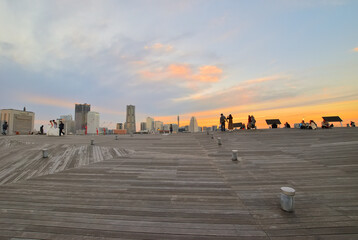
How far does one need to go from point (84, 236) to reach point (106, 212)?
833 mm

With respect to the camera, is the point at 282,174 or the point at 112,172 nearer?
the point at 282,174

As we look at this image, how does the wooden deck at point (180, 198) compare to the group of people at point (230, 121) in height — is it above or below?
below

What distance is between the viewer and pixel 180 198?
4.65m

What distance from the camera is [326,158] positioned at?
793 centimetres

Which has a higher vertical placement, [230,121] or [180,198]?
[230,121]

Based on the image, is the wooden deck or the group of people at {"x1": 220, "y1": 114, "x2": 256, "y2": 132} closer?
the wooden deck

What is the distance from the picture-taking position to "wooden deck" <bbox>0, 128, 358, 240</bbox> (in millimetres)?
3298

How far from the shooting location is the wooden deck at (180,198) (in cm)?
330

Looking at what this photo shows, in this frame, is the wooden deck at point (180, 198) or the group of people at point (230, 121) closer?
the wooden deck at point (180, 198)

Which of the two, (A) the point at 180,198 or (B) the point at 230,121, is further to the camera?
(B) the point at 230,121

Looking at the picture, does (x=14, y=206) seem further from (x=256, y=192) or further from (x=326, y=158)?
(x=326, y=158)

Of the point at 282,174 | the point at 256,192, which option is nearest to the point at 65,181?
the point at 256,192

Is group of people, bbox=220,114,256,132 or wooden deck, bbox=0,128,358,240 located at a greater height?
group of people, bbox=220,114,256,132

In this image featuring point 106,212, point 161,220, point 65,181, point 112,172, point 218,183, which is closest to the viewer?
point 161,220
